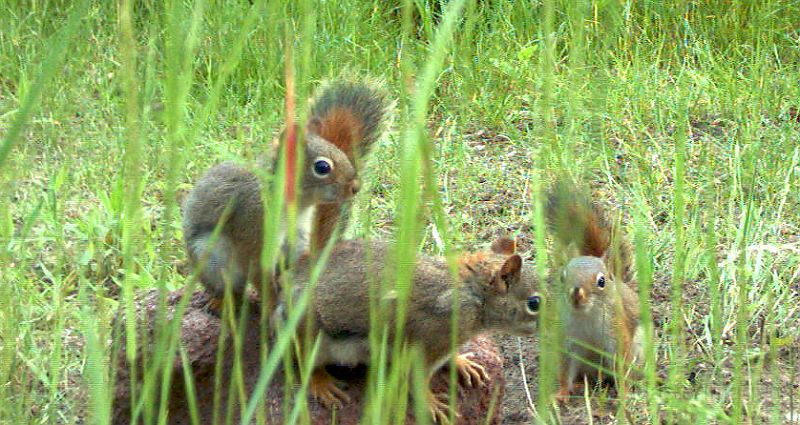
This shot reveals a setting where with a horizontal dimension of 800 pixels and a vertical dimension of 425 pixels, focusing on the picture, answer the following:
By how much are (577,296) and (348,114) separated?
31.9 inches

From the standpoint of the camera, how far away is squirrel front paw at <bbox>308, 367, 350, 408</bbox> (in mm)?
2658

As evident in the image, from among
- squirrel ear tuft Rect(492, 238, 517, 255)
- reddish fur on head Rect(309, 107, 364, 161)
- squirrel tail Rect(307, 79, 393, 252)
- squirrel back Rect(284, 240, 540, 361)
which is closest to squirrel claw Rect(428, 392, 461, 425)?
squirrel back Rect(284, 240, 540, 361)

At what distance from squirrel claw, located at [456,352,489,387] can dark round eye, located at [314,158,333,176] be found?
587 millimetres

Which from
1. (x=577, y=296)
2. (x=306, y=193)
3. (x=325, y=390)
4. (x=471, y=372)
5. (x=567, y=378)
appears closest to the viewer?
(x=325, y=390)

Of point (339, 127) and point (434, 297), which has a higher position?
point (339, 127)

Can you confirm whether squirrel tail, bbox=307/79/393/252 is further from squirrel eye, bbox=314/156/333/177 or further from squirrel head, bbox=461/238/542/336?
squirrel head, bbox=461/238/542/336

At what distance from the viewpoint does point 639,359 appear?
3564mm

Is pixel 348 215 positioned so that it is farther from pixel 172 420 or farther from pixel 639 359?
pixel 639 359

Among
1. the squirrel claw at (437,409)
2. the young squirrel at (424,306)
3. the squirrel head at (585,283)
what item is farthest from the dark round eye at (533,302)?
the squirrel head at (585,283)

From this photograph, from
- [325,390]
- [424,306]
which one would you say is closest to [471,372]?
[424,306]

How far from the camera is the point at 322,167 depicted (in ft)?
9.82

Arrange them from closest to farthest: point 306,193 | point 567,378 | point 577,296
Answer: point 306,193 < point 577,296 < point 567,378

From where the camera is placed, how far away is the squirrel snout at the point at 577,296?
3.21 m

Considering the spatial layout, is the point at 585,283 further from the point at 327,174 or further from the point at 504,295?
the point at 327,174
